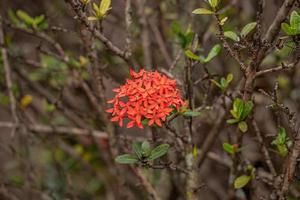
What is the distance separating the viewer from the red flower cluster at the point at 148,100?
1.42m

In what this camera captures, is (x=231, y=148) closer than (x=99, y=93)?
Yes

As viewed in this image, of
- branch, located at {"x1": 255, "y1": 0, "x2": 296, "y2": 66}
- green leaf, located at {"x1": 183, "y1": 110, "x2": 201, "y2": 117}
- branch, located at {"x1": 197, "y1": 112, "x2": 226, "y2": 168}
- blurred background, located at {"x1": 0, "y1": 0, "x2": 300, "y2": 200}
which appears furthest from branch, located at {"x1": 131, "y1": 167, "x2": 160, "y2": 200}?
branch, located at {"x1": 255, "y1": 0, "x2": 296, "y2": 66}

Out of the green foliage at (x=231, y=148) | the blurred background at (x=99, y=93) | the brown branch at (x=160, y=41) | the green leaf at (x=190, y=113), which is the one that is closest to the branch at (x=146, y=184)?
the blurred background at (x=99, y=93)

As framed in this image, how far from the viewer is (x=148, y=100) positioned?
1.42 m

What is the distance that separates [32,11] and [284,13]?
2.13 meters

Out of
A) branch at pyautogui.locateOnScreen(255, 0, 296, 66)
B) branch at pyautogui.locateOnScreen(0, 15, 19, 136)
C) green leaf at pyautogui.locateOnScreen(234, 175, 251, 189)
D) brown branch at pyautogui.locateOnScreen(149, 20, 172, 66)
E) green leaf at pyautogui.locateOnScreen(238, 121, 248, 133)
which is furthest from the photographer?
brown branch at pyautogui.locateOnScreen(149, 20, 172, 66)

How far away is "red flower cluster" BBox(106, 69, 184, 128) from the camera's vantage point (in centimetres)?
142

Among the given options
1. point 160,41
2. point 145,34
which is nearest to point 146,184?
point 145,34

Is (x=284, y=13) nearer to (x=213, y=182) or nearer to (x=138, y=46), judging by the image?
(x=138, y=46)

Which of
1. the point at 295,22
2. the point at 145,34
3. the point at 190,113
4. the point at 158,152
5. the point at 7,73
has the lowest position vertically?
the point at 158,152

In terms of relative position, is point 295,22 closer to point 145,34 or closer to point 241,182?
point 241,182

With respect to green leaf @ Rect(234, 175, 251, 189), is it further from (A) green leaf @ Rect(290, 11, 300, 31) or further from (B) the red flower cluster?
(A) green leaf @ Rect(290, 11, 300, 31)

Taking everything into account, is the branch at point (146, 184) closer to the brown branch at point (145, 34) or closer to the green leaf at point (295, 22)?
the brown branch at point (145, 34)

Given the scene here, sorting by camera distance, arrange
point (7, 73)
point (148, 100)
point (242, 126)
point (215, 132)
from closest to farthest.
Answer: point (148, 100)
point (242, 126)
point (215, 132)
point (7, 73)
